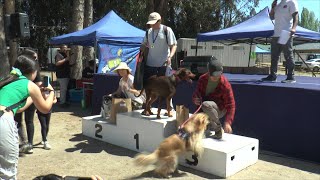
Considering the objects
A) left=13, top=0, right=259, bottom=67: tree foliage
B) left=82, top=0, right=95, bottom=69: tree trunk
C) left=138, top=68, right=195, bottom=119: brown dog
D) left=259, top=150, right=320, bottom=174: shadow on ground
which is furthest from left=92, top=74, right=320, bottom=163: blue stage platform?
left=13, top=0, right=259, bottom=67: tree foliage

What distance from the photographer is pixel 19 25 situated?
7.47 m

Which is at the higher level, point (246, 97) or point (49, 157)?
point (246, 97)

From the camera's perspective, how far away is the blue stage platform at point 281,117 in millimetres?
5391

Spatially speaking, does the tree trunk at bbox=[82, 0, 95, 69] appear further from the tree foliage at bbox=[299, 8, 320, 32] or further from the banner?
the tree foliage at bbox=[299, 8, 320, 32]

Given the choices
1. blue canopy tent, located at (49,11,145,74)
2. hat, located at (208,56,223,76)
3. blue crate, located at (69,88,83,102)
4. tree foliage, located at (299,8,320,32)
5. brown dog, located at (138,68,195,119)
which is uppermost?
tree foliage, located at (299,8,320,32)

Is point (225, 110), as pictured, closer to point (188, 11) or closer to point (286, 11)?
point (286, 11)

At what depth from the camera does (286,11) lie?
675 centimetres

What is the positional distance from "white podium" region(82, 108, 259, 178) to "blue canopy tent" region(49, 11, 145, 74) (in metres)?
4.16

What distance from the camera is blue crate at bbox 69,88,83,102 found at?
37.6 feet

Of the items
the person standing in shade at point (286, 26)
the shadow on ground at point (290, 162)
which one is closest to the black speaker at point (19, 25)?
the person standing in shade at point (286, 26)

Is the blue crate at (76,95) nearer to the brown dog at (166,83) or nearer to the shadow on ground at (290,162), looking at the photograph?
the brown dog at (166,83)

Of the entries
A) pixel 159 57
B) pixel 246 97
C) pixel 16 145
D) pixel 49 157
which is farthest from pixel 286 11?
pixel 16 145

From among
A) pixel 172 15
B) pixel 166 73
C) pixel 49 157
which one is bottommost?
pixel 49 157

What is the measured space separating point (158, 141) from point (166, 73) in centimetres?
126
